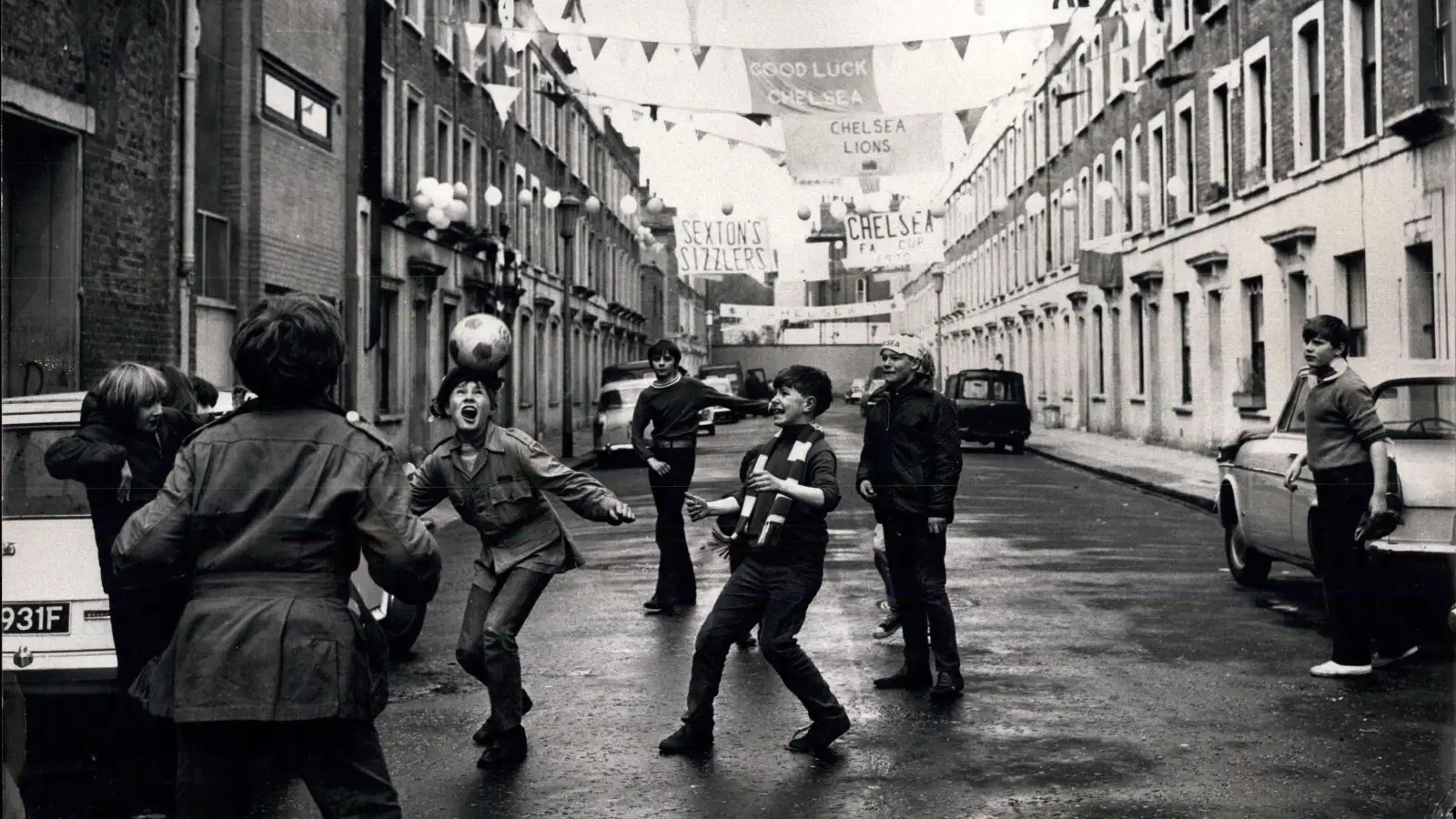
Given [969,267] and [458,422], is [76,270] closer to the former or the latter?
[458,422]

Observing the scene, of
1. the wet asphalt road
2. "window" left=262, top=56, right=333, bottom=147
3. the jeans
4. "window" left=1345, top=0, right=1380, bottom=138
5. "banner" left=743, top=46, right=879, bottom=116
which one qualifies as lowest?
the wet asphalt road

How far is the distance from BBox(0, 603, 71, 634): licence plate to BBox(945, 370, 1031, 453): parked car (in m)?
24.3

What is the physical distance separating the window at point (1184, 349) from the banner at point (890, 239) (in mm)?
13721

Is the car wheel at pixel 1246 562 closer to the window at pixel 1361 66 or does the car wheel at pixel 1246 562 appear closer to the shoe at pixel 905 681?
the shoe at pixel 905 681

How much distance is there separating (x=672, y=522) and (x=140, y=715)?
4.18 m

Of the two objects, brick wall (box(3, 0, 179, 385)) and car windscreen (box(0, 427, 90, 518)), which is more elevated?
brick wall (box(3, 0, 179, 385))

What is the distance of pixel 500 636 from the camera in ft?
19.1

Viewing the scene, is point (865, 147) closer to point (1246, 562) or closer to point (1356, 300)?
point (1246, 562)

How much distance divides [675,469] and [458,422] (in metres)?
3.79

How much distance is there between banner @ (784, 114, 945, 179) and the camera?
9.30 meters

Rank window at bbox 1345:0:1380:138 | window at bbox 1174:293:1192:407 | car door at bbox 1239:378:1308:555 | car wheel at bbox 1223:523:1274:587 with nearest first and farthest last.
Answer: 1. car door at bbox 1239:378:1308:555
2. car wheel at bbox 1223:523:1274:587
3. window at bbox 1345:0:1380:138
4. window at bbox 1174:293:1192:407

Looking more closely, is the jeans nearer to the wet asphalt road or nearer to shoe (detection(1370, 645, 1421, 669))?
the wet asphalt road

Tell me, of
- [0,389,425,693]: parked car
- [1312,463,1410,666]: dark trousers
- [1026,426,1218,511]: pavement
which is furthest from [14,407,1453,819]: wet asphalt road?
[1026,426,1218,511]: pavement

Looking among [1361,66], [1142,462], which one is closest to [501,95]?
[1361,66]
